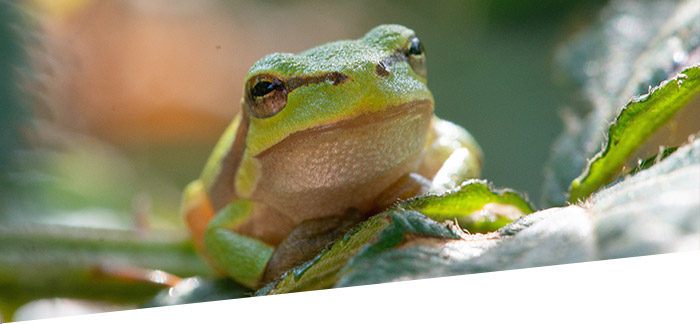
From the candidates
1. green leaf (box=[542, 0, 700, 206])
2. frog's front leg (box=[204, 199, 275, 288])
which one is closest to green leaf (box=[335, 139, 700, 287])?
green leaf (box=[542, 0, 700, 206])

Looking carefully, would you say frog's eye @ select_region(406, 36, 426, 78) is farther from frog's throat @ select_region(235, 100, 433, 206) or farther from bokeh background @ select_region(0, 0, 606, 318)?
bokeh background @ select_region(0, 0, 606, 318)

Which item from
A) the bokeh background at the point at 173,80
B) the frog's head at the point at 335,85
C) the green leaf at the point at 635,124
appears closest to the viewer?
the green leaf at the point at 635,124

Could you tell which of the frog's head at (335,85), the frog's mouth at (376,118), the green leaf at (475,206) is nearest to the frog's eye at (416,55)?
the frog's head at (335,85)

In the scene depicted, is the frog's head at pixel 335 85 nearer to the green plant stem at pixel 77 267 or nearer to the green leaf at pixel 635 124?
the green leaf at pixel 635 124

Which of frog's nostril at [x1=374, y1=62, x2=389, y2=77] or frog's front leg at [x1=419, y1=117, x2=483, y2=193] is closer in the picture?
frog's nostril at [x1=374, y1=62, x2=389, y2=77]

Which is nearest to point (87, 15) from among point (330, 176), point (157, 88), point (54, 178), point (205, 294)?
point (157, 88)

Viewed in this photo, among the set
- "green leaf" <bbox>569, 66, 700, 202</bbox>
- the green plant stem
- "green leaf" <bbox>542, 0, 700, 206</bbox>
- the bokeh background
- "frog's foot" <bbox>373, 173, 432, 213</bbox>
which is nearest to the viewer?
"green leaf" <bbox>569, 66, 700, 202</bbox>

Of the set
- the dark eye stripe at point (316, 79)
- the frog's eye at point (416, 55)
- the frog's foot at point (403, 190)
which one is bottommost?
the frog's foot at point (403, 190)
